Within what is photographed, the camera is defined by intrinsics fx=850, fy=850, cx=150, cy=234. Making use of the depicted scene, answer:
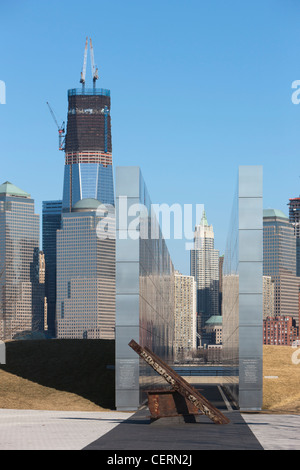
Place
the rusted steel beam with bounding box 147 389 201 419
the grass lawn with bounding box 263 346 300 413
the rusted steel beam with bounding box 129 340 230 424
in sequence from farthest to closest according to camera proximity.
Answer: the grass lawn with bounding box 263 346 300 413
the rusted steel beam with bounding box 147 389 201 419
the rusted steel beam with bounding box 129 340 230 424

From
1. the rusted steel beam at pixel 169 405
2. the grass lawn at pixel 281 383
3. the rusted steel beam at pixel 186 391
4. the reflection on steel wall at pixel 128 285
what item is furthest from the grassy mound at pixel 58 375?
the rusted steel beam at pixel 186 391

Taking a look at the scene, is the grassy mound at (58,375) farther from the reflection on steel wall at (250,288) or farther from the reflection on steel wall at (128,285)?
the reflection on steel wall at (250,288)

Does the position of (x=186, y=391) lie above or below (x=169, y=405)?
above

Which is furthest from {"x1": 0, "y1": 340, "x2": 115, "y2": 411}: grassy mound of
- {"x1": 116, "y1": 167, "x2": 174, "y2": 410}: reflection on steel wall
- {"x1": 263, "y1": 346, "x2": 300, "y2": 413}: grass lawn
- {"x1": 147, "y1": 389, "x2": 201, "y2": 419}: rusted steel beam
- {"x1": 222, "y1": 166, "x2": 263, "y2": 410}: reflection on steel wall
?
{"x1": 147, "y1": 389, "x2": 201, "y2": 419}: rusted steel beam

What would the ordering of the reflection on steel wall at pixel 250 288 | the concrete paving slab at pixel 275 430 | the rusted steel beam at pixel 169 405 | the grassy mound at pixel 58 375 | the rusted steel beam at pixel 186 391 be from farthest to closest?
the grassy mound at pixel 58 375 → the reflection on steel wall at pixel 250 288 → the rusted steel beam at pixel 169 405 → the rusted steel beam at pixel 186 391 → the concrete paving slab at pixel 275 430

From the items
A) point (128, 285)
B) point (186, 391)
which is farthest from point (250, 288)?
point (186, 391)

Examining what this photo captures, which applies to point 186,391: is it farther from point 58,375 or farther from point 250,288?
point 58,375

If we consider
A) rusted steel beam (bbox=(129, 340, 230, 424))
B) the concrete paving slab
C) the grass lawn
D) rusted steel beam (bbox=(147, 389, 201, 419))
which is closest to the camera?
the concrete paving slab

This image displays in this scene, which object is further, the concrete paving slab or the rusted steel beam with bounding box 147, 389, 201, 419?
the rusted steel beam with bounding box 147, 389, 201, 419

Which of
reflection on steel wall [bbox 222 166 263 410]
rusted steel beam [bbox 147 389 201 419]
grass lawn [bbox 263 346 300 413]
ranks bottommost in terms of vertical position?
grass lawn [bbox 263 346 300 413]

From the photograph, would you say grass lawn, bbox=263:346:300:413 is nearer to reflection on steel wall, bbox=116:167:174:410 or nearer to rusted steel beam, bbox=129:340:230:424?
reflection on steel wall, bbox=116:167:174:410
